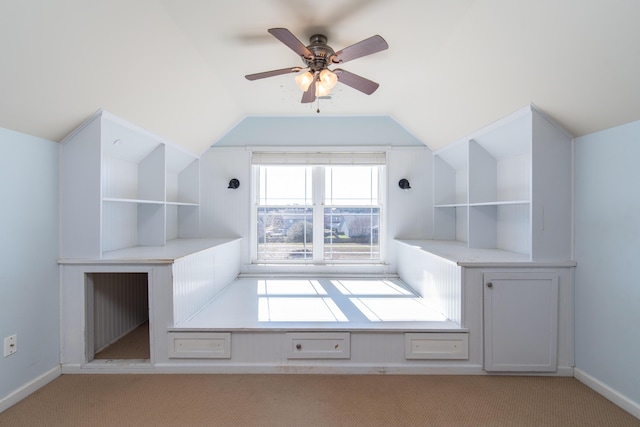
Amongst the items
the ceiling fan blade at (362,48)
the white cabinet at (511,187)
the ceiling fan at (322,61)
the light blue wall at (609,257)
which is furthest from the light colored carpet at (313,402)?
the ceiling fan blade at (362,48)

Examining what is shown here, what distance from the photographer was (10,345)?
72.6 inches

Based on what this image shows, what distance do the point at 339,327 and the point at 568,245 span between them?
1.90 meters

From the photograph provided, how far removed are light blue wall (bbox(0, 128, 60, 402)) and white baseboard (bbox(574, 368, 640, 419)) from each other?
397 cm

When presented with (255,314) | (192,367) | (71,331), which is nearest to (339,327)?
(255,314)

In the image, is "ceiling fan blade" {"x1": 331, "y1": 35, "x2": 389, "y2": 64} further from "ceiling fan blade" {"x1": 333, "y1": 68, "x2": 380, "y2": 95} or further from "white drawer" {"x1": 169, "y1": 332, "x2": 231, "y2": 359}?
"white drawer" {"x1": 169, "y1": 332, "x2": 231, "y2": 359}

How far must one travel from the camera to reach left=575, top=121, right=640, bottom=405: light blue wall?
1.79 meters

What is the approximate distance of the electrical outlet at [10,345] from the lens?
5.98ft

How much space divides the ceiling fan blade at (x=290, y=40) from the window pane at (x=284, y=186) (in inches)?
81.6

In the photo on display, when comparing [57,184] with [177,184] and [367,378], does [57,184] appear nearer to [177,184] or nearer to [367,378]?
[177,184]

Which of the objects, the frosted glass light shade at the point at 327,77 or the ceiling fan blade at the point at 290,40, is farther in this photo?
the frosted glass light shade at the point at 327,77

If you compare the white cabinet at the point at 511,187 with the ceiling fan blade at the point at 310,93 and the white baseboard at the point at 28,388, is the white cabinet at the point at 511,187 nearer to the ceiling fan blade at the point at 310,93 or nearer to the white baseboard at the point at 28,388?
the ceiling fan blade at the point at 310,93

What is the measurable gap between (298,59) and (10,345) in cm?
288

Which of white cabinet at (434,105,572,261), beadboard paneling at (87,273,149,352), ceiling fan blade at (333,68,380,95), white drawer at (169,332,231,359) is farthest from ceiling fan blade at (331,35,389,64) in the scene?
beadboard paneling at (87,273,149,352)

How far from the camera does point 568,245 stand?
219 cm
